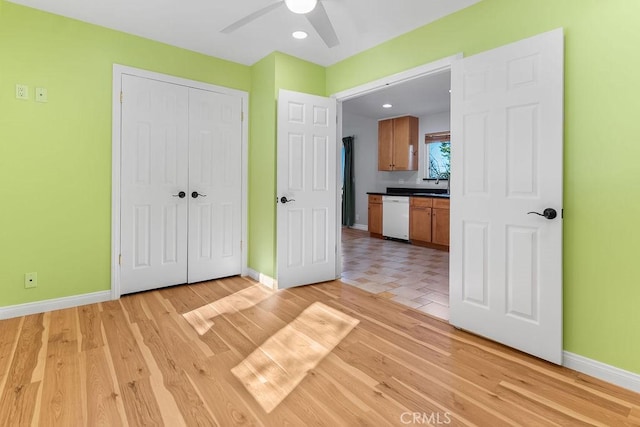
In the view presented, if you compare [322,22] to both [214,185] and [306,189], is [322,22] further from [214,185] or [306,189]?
[214,185]

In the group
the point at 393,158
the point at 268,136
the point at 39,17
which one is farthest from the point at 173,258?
the point at 393,158

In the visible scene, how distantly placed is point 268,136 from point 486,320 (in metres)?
2.63

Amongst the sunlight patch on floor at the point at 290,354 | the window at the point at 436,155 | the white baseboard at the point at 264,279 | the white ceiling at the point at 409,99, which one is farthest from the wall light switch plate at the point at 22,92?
the window at the point at 436,155

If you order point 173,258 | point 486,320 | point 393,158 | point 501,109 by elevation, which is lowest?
point 486,320

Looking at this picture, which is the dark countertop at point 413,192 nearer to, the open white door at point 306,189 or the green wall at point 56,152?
the open white door at point 306,189

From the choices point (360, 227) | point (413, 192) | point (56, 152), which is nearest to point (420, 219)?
point (413, 192)

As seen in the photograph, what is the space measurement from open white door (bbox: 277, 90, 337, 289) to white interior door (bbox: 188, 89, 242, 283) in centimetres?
68

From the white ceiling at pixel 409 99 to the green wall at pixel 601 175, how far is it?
2410 mm

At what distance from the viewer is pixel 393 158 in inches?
280

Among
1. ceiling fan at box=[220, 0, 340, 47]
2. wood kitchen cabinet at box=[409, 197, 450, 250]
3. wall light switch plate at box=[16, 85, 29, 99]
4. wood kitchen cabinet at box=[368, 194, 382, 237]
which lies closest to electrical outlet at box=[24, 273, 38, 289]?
wall light switch plate at box=[16, 85, 29, 99]

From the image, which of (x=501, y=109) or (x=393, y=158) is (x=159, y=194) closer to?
(x=501, y=109)

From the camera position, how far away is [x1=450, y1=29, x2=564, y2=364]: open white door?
2.02 metres

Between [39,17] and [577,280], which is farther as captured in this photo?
[39,17]

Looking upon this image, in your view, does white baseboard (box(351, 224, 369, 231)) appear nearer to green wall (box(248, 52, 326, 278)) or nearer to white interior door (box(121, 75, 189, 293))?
green wall (box(248, 52, 326, 278))
